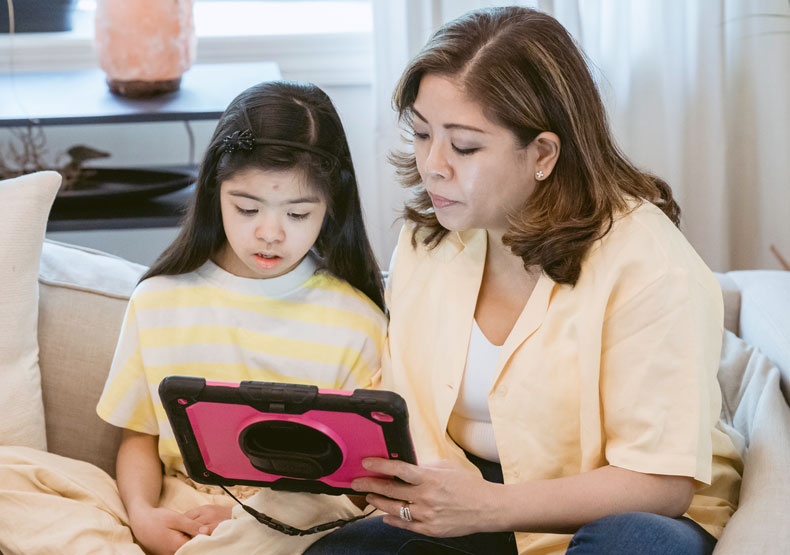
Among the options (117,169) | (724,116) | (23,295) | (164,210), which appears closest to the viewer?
(23,295)

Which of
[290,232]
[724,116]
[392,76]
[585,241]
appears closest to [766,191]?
[724,116]

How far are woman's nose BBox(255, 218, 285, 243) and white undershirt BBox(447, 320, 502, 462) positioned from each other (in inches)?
12.0

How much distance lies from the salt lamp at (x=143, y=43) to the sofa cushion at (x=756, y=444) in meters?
1.19

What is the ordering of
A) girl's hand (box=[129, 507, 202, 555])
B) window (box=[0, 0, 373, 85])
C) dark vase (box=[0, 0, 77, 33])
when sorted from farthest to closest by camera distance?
1. window (box=[0, 0, 373, 85])
2. dark vase (box=[0, 0, 77, 33])
3. girl's hand (box=[129, 507, 202, 555])

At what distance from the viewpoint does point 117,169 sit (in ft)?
6.98

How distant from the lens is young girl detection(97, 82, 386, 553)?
1344 millimetres

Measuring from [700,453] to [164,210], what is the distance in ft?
3.93

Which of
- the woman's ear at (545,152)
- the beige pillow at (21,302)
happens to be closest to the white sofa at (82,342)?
the beige pillow at (21,302)

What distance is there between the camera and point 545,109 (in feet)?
3.92

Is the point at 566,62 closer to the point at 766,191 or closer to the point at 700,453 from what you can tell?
the point at 700,453

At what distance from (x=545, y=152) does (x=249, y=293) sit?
0.51 meters

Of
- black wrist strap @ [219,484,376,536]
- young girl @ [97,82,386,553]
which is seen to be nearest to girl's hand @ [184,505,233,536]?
young girl @ [97,82,386,553]

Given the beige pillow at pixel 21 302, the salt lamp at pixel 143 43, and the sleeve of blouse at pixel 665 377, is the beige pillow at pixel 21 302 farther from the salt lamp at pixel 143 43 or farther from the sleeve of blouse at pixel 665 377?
the sleeve of blouse at pixel 665 377

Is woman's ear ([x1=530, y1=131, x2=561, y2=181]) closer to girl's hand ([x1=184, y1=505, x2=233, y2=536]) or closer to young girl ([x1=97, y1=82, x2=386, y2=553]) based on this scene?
young girl ([x1=97, y1=82, x2=386, y2=553])
